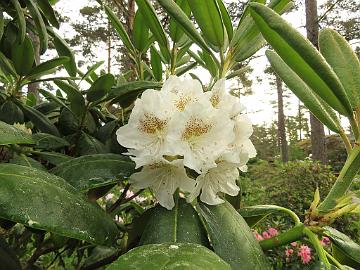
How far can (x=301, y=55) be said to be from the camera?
60cm

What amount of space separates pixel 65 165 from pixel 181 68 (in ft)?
2.17

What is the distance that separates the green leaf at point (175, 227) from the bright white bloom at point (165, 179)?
19 millimetres

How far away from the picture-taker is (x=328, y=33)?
2.46 feet

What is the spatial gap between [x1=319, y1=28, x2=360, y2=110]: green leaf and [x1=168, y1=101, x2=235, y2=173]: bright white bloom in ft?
0.68

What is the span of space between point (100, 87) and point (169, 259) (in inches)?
22.2

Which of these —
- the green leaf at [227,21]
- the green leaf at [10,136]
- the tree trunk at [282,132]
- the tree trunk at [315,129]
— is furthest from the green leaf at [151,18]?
the tree trunk at [282,132]

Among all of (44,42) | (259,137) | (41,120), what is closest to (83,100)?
(41,120)

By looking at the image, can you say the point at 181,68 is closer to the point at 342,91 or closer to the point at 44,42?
the point at 44,42

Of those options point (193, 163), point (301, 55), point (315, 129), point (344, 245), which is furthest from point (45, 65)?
point (315, 129)

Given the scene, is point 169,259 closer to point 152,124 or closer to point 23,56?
point 152,124

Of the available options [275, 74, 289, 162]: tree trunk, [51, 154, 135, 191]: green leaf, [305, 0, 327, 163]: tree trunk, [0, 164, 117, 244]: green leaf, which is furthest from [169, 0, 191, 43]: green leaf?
[275, 74, 289, 162]: tree trunk

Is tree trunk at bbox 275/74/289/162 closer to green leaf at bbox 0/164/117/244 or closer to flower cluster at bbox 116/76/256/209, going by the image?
flower cluster at bbox 116/76/256/209

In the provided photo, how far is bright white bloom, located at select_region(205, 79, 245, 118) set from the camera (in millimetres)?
729

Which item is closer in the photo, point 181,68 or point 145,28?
point 145,28
